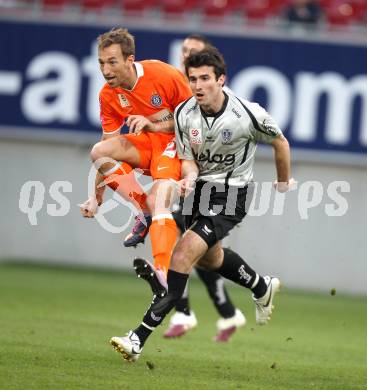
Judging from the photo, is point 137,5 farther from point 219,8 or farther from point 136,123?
point 136,123

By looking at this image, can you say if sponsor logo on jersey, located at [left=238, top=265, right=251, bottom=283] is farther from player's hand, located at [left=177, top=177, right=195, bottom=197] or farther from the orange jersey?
the orange jersey

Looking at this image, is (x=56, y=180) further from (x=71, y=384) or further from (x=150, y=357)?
(x=71, y=384)

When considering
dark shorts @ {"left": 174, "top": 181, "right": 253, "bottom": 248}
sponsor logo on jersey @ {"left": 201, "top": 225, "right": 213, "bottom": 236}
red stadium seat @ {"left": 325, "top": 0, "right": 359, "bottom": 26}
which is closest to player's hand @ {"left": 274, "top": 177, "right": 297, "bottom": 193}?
dark shorts @ {"left": 174, "top": 181, "right": 253, "bottom": 248}

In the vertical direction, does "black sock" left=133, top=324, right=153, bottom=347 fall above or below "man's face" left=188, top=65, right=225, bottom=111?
below

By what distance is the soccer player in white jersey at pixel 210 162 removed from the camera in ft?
25.8

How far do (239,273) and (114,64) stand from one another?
A: 2139 mm

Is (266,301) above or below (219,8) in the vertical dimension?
below

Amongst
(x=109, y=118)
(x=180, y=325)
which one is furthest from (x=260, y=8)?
(x=109, y=118)

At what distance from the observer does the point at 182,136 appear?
8234mm

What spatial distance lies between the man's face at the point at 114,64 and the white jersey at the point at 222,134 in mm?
553

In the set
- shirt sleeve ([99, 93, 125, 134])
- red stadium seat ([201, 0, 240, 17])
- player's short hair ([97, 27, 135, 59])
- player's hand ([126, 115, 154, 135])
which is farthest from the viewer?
red stadium seat ([201, 0, 240, 17])

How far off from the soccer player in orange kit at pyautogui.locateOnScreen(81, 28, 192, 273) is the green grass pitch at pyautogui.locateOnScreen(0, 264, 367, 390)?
1.05 m

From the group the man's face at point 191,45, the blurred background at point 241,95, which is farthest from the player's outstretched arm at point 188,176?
the blurred background at point 241,95

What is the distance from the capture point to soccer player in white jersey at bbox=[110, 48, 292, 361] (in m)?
7.88
